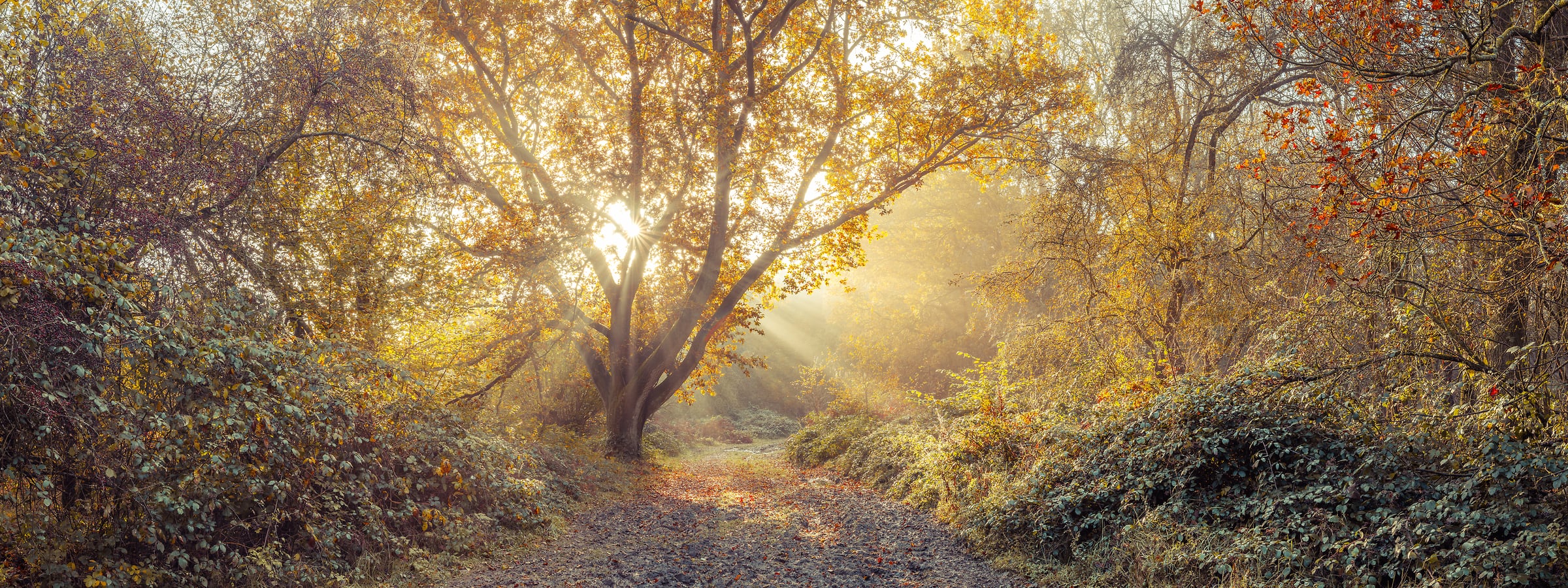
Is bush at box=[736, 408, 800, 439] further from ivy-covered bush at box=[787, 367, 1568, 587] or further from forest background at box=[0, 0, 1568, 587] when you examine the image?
ivy-covered bush at box=[787, 367, 1568, 587]

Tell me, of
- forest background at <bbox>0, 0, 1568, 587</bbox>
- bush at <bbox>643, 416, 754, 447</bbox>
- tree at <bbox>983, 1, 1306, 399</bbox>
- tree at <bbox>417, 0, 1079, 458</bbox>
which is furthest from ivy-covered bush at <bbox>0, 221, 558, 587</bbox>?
bush at <bbox>643, 416, 754, 447</bbox>

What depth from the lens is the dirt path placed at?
645 cm

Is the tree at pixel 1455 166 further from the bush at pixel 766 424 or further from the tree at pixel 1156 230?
the bush at pixel 766 424

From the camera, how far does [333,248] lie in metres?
7.02

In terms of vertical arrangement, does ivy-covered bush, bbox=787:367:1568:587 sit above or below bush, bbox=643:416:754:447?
below

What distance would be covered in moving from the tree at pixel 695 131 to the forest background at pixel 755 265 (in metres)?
0.08

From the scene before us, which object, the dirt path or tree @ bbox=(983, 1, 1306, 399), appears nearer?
the dirt path

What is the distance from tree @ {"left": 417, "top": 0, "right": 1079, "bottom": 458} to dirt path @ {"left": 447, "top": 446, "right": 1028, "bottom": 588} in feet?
12.4

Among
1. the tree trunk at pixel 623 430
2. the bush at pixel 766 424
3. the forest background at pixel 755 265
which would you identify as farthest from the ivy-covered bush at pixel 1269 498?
the bush at pixel 766 424

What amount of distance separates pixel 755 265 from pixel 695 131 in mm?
2891

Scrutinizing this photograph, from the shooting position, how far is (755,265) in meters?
13.1

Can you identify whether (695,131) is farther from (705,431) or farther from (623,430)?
(705,431)

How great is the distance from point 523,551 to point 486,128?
8380mm

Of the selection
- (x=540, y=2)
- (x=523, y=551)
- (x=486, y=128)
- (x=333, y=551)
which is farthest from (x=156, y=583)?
(x=486, y=128)
